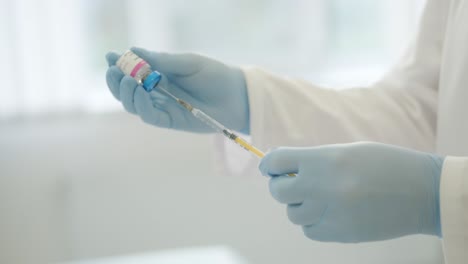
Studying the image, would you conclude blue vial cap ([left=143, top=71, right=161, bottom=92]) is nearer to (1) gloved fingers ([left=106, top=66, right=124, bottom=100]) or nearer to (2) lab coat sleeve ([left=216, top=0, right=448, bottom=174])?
(1) gloved fingers ([left=106, top=66, right=124, bottom=100])

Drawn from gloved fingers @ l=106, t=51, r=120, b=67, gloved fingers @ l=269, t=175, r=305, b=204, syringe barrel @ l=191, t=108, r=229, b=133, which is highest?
gloved fingers @ l=106, t=51, r=120, b=67

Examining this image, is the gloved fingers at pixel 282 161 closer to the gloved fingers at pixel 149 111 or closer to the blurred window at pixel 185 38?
the gloved fingers at pixel 149 111

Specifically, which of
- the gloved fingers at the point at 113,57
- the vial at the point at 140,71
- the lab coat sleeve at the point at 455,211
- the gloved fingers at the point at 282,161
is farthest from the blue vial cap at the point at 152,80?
the lab coat sleeve at the point at 455,211

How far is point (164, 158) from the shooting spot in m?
2.08

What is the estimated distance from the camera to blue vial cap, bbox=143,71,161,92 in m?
0.99

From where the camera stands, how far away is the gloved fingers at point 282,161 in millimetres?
798

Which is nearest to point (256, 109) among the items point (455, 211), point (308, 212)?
point (308, 212)

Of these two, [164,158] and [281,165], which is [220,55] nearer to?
[164,158]

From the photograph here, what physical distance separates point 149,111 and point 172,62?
0.32 feet

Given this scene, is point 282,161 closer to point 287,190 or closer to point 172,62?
point 287,190

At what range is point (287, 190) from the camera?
0.79 m

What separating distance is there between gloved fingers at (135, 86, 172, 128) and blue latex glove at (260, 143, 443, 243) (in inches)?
13.2

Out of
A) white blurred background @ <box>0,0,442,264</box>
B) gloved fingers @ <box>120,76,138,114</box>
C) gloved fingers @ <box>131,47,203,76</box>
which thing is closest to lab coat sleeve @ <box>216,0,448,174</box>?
gloved fingers @ <box>131,47,203,76</box>

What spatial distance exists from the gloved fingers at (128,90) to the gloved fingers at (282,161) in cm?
33
